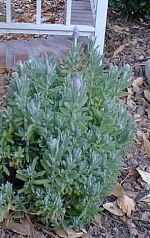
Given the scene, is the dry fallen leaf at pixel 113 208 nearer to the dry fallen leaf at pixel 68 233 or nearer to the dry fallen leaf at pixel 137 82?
the dry fallen leaf at pixel 68 233

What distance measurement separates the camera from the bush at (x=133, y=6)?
3.97 m

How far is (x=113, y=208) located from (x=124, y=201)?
66mm

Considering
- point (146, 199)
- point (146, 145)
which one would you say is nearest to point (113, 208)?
point (146, 199)

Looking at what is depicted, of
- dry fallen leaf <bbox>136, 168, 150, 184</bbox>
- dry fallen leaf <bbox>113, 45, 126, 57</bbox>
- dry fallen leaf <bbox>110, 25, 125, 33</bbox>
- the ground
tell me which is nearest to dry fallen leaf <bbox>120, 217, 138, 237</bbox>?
the ground

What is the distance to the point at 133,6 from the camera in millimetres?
3988

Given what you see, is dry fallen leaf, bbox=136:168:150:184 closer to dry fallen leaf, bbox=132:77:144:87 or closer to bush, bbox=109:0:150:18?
dry fallen leaf, bbox=132:77:144:87

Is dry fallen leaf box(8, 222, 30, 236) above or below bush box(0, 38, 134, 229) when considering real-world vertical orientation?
below

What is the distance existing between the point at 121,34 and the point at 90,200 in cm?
229

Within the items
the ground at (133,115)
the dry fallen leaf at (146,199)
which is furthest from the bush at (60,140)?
the dry fallen leaf at (146,199)

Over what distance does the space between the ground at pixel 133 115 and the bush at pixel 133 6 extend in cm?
9

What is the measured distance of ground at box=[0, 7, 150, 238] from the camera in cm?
209

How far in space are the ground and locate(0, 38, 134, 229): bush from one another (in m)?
0.18

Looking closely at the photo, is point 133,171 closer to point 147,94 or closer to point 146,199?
point 146,199

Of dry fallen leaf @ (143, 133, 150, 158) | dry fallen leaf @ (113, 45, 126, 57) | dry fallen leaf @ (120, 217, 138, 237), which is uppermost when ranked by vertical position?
dry fallen leaf @ (113, 45, 126, 57)
